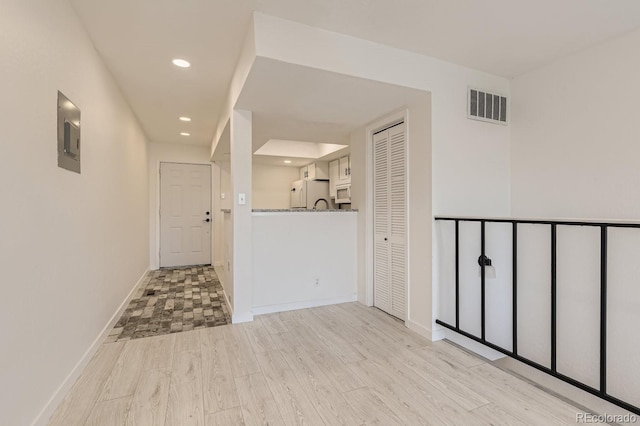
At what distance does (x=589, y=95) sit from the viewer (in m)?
2.40

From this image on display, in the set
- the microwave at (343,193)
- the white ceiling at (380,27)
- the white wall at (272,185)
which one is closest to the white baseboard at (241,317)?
the white ceiling at (380,27)

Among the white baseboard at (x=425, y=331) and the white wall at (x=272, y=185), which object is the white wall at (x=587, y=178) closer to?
the white baseboard at (x=425, y=331)

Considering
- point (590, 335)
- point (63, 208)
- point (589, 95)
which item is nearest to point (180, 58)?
point (63, 208)

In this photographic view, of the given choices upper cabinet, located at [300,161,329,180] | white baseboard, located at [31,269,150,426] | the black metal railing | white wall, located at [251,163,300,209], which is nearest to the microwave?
upper cabinet, located at [300,161,329,180]

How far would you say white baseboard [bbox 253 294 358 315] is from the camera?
3.22 m

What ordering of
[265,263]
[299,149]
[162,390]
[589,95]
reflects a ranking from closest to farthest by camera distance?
[162,390] → [589,95] → [265,263] → [299,149]

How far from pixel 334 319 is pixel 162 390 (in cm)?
162

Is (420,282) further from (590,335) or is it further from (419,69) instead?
(419,69)

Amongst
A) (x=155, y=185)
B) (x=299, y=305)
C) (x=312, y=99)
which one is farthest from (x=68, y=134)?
(x=155, y=185)

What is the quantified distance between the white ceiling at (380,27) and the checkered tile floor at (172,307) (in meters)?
2.40

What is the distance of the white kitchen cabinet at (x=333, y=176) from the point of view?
5731mm

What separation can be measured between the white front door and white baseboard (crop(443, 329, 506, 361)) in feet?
15.6

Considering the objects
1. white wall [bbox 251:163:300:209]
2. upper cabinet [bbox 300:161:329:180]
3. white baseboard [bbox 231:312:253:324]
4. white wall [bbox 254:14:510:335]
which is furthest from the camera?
white wall [bbox 251:163:300:209]

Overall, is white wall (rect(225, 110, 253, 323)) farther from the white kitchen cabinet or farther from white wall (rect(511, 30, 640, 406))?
the white kitchen cabinet
